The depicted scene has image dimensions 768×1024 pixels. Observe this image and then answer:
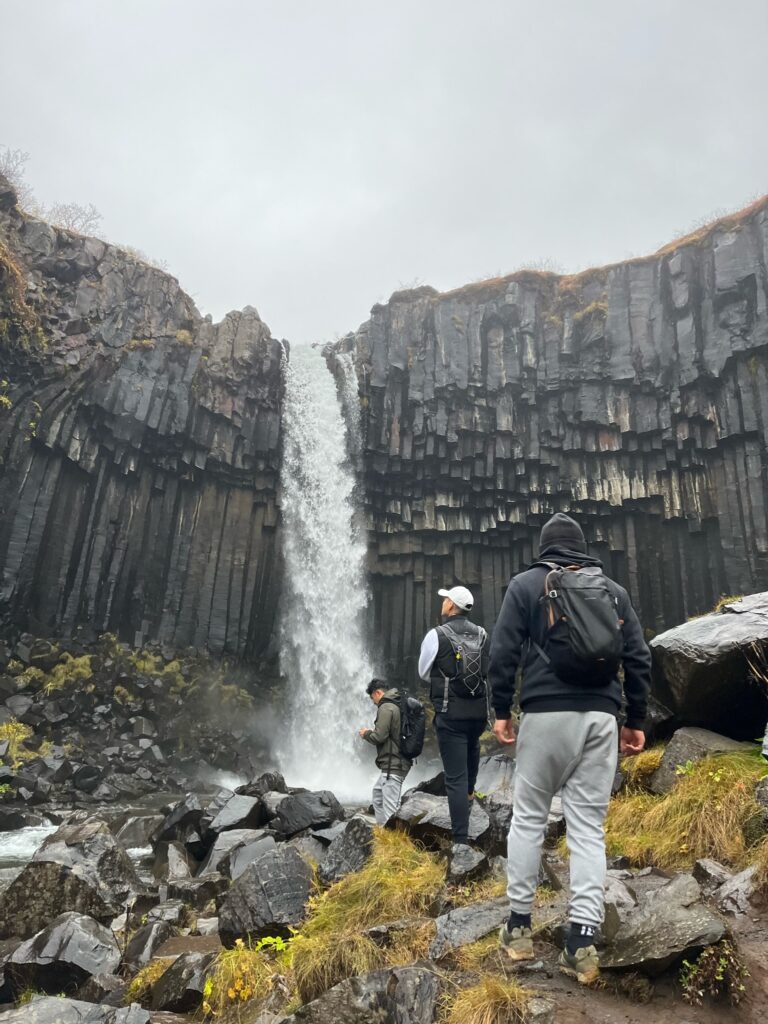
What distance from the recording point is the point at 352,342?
1169 inches

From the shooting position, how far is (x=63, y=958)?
215 inches

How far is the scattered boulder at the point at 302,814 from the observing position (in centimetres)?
950

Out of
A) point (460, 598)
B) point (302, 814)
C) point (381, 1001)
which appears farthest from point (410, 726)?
point (381, 1001)

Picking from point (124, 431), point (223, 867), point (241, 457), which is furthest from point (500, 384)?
point (223, 867)

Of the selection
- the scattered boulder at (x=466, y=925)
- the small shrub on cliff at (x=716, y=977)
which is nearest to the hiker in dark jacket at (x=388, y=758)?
the scattered boulder at (x=466, y=925)

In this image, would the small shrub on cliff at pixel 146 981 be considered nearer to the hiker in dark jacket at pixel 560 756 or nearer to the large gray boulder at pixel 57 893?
the large gray boulder at pixel 57 893

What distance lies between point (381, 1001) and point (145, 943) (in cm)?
378

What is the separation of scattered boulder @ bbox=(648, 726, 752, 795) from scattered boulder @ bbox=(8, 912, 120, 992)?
17.3 ft

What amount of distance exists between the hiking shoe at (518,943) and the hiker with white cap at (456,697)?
2.12 m

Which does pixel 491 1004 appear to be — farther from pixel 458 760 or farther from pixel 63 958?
pixel 63 958

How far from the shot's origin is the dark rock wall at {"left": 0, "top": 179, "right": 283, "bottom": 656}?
2178cm

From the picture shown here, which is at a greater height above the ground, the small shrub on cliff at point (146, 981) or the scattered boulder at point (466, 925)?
the scattered boulder at point (466, 925)

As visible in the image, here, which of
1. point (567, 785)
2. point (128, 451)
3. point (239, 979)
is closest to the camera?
point (567, 785)

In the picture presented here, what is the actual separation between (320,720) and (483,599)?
803cm
